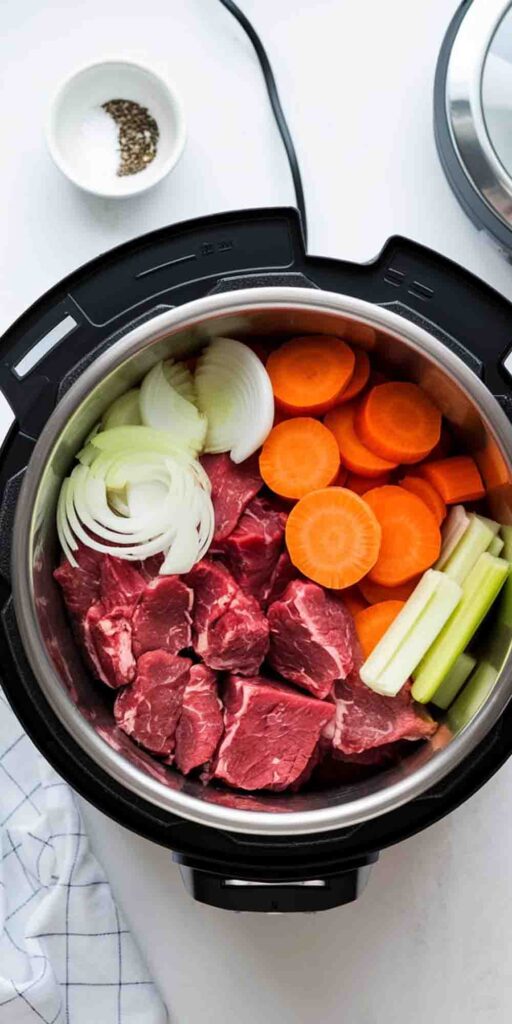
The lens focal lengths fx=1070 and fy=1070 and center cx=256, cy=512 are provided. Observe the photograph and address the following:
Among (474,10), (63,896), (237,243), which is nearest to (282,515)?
(237,243)

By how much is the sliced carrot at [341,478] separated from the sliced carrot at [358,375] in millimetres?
126

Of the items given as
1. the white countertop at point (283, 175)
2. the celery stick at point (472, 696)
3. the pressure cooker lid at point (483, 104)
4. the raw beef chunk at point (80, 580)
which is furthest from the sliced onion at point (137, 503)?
the pressure cooker lid at point (483, 104)

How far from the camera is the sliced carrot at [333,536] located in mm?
1617

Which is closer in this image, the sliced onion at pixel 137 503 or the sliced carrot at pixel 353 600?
the sliced onion at pixel 137 503

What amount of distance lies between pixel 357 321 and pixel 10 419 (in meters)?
0.61

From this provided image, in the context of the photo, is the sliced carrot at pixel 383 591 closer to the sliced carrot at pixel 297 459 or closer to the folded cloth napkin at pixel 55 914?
the sliced carrot at pixel 297 459

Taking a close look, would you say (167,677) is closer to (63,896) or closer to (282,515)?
(282,515)

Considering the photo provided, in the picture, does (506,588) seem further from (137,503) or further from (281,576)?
(137,503)

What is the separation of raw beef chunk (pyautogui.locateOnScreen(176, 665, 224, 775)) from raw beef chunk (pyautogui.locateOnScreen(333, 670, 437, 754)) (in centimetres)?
18

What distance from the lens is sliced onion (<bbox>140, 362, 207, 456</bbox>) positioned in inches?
63.0

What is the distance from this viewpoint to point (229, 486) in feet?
5.39

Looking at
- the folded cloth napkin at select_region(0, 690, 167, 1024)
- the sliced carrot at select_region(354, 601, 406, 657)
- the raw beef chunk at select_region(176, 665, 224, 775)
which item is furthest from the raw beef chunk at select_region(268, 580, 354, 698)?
the folded cloth napkin at select_region(0, 690, 167, 1024)

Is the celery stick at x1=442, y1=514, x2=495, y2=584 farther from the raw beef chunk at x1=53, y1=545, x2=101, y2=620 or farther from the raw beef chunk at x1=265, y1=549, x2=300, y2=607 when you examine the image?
the raw beef chunk at x1=53, y1=545, x2=101, y2=620

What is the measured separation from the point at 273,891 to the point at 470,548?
0.57 metres
